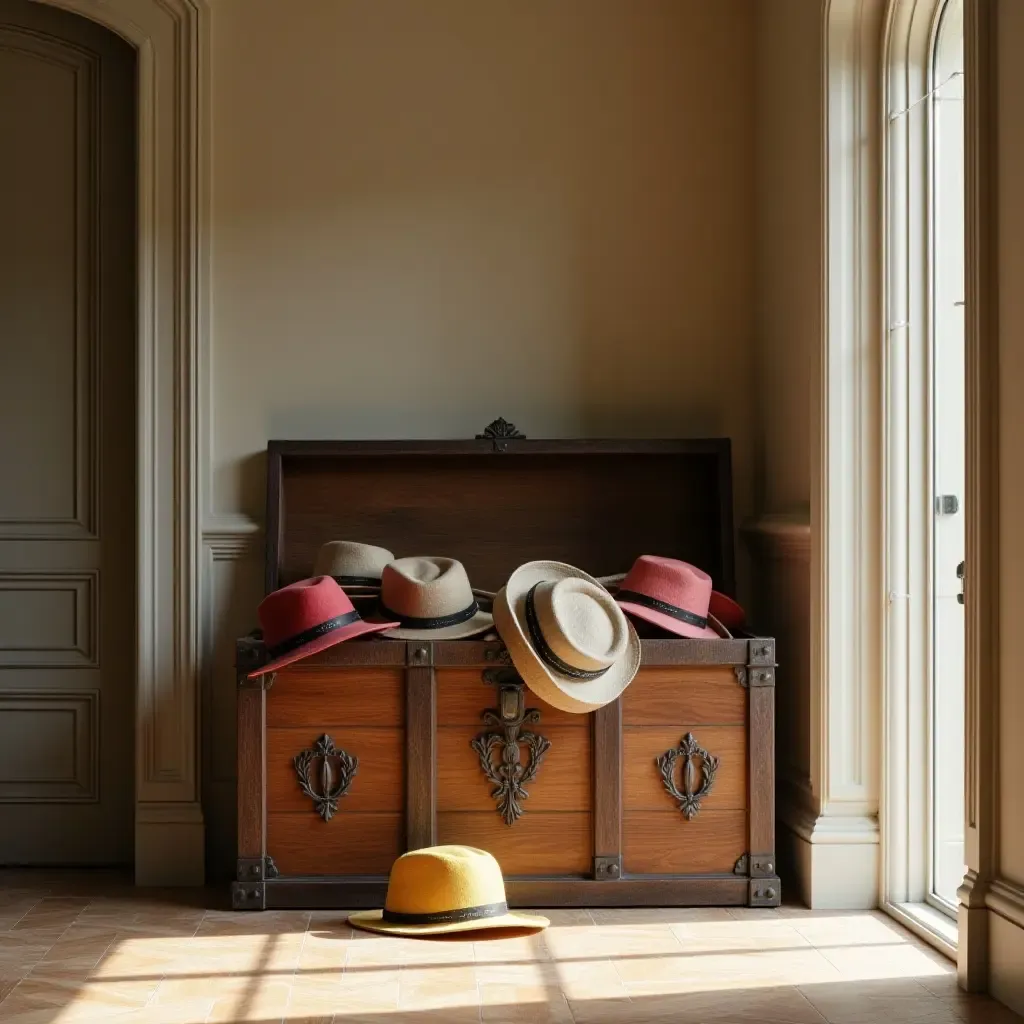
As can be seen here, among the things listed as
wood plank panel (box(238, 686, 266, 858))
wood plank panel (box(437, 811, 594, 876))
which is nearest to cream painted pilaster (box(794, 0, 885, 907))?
wood plank panel (box(437, 811, 594, 876))

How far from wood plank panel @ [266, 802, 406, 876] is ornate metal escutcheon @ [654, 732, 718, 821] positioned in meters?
0.69

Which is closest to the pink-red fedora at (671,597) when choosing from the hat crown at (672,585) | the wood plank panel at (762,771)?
the hat crown at (672,585)

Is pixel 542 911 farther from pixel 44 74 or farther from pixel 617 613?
pixel 44 74

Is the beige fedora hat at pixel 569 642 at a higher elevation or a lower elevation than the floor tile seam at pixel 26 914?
higher

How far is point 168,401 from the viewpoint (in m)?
4.04

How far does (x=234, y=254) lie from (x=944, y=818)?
2536 millimetres

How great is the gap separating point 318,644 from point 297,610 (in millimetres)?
106

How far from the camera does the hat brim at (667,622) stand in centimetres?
354

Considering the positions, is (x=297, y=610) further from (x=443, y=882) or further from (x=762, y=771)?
(x=762, y=771)

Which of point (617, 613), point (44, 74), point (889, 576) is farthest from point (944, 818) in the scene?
point (44, 74)

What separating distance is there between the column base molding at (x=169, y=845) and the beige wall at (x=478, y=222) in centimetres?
90

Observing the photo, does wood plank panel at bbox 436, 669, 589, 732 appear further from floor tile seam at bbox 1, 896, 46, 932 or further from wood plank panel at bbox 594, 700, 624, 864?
floor tile seam at bbox 1, 896, 46, 932

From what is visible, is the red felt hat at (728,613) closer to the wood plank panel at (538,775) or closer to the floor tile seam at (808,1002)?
the wood plank panel at (538,775)

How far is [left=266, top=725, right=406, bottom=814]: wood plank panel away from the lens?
354cm
